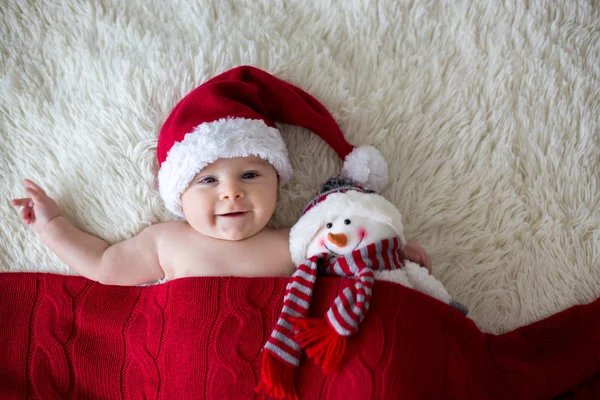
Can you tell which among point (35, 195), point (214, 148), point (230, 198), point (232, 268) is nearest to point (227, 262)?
point (232, 268)

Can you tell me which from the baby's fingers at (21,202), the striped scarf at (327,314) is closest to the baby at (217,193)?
the baby's fingers at (21,202)

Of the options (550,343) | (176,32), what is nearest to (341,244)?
(550,343)

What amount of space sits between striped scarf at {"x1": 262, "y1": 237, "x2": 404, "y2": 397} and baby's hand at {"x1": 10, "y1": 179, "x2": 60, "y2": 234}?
588 millimetres

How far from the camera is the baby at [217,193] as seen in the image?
1.05 m

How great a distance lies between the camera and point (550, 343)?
1.11 metres

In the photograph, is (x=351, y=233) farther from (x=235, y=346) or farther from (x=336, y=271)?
(x=235, y=346)

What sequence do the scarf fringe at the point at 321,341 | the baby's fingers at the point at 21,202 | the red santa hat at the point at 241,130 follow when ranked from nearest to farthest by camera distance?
the scarf fringe at the point at 321,341, the red santa hat at the point at 241,130, the baby's fingers at the point at 21,202

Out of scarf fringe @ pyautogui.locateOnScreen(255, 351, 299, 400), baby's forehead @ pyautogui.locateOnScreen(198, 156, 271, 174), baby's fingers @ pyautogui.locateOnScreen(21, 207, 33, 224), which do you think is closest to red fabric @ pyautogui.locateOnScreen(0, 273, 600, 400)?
scarf fringe @ pyautogui.locateOnScreen(255, 351, 299, 400)

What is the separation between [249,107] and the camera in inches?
42.8

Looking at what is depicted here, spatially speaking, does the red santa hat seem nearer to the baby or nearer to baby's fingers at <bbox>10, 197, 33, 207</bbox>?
the baby

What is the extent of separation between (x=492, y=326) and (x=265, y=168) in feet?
2.09

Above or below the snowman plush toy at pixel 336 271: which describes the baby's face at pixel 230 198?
above

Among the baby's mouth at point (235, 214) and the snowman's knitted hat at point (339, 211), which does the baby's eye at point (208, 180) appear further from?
the snowman's knitted hat at point (339, 211)

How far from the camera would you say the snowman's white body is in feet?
3.26
